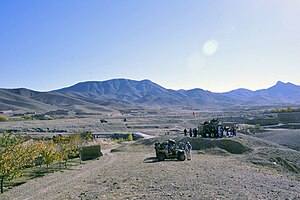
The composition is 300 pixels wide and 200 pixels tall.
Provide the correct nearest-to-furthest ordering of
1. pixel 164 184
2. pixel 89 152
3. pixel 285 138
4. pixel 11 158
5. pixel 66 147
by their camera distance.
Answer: pixel 164 184
pixel 11 158
pixel 66 147
pixel 89 152
pixel 285 138

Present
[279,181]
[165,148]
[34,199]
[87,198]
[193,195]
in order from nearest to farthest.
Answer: [193,195], [87,198], [34,199], [279,181], [165,148]

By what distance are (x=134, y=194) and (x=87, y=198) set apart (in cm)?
225

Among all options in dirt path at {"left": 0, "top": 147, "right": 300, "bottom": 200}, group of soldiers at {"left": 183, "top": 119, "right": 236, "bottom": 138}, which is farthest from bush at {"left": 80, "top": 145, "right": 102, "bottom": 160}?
group of soldiers at {"left": 183, "top": 119, "right": 236, "bottom": 138}

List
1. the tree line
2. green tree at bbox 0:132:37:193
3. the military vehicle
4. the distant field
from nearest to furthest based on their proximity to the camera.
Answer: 1. green tree at bbox 0:132:37:193
2. the tree line
3. the military vehicle
4. the distant field

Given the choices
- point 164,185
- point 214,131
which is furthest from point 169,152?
point 214,131

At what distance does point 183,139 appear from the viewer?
3897 cm

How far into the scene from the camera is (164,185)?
680 inches

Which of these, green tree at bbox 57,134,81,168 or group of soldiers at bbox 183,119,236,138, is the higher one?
group of soldiers at bbox 183,119,236,138

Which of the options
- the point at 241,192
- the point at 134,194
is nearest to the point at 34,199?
the point at 134,194

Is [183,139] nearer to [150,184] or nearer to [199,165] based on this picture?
[199,165]

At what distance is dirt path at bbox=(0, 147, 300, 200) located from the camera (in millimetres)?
15523

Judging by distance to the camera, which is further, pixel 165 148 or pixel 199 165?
pixel 165 148

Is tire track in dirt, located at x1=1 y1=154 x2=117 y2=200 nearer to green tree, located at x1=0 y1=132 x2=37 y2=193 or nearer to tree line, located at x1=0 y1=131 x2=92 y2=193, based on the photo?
green tree, located at x1=0 y1=132 x2=37 y2=193

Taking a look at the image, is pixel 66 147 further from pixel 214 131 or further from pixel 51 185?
pixel 214 131
